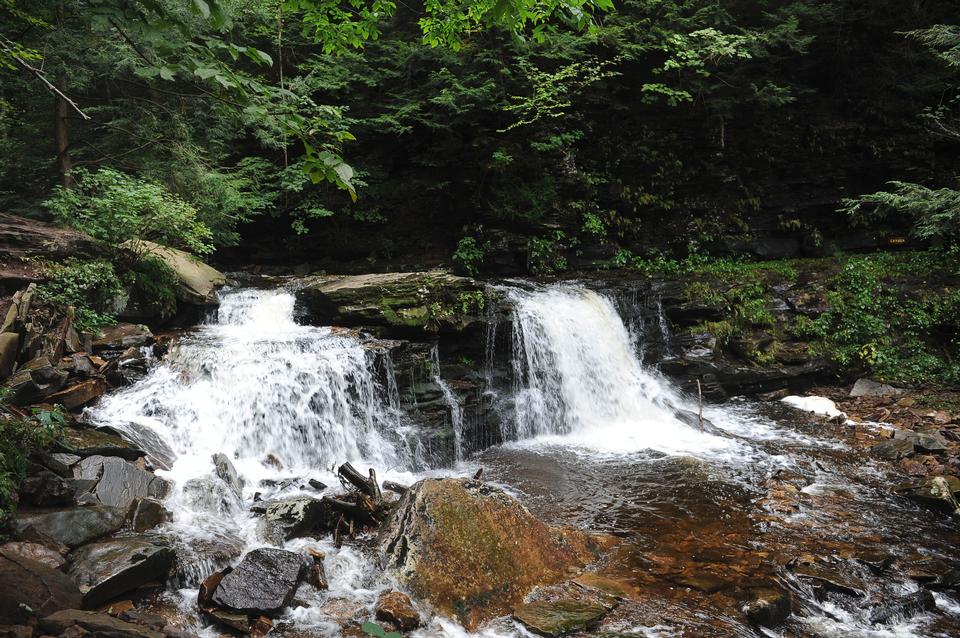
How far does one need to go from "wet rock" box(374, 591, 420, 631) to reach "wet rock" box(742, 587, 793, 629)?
263cm

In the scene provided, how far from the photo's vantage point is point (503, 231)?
14891mm

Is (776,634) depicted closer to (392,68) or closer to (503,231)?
(503,231)

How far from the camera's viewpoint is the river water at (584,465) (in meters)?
4.33

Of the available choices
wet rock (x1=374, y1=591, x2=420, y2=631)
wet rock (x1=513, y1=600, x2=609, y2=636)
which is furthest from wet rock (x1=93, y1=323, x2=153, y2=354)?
wet rock (x1=513, y1=600, x2=609, y2=636)

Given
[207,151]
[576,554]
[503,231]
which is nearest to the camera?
[576,554]

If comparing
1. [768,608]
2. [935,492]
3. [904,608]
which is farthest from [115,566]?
[935,492]

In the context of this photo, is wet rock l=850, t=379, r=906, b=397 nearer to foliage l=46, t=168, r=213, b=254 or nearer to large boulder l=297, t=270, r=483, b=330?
large boulder l=297, t=270, r=483, b=330

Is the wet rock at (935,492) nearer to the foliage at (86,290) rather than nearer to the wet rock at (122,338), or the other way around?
the wet rock at (122,338)

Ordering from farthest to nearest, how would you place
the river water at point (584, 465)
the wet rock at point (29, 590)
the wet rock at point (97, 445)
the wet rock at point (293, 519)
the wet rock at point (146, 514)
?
the wet rock at point (97, 445) < the wet rock at point (293, 519) < the wet rock at point (146, 514) < the river water at point (584, 465) < the wet rock at point (29, 590)

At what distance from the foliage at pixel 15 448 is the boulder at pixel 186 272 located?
185 inches

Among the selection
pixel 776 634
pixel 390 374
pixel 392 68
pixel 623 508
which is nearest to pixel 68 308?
pixel 390 374

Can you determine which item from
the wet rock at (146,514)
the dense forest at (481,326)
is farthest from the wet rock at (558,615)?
the wet rock at (146,514)

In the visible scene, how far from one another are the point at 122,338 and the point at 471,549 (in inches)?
251

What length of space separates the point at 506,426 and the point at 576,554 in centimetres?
440
